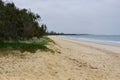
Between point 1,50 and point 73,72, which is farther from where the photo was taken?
point 1,50

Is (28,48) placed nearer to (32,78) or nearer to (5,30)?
(5,30)

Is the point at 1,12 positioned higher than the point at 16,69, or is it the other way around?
the point at 1,12

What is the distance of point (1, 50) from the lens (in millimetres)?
13922

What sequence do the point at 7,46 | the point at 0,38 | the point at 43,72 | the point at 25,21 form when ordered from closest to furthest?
the point at 43,72 → the point at 7,46 → the point at 0,38 → the point at 25,21

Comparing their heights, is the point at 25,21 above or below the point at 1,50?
above

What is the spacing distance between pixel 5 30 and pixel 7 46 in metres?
4.28

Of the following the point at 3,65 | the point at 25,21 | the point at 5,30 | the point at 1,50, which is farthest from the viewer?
the point at 25,21

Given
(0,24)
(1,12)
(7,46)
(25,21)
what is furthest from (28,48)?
(25,21)

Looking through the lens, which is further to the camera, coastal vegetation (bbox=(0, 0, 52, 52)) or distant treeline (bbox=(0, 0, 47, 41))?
distant treeline (bbox=(0, 0, 47, 41))

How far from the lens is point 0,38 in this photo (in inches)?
704

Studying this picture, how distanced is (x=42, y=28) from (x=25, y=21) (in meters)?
8.70

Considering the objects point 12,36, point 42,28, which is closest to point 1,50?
point 12,36

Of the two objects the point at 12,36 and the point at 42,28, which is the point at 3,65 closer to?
the point at 12,36

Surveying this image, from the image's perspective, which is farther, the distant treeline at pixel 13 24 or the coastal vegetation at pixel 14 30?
the distant treeline at pixel 13 24
